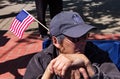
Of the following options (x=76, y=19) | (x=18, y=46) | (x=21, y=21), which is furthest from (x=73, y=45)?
(x=18, y=46)

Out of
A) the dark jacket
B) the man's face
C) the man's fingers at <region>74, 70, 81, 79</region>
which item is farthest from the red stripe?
the man's fingers at <region>74, 70, 81, 79</region>

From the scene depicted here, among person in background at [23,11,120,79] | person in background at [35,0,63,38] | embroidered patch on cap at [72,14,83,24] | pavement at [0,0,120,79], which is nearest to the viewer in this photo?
person in background at [23,11,120,79]

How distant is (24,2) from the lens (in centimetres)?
978

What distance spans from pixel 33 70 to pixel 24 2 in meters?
7.60

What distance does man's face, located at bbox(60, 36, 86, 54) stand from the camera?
2.03 meters

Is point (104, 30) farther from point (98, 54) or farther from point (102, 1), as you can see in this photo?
point (98, 54)

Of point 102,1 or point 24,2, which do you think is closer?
point 102,1

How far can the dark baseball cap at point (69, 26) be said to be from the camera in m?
2.08

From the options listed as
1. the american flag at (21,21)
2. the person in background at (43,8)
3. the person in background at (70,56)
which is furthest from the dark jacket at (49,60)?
the person in background at (43,8)

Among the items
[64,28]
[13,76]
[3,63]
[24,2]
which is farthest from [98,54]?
[24,2]

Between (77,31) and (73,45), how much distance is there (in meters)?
0.10

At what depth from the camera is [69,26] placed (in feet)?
7.02

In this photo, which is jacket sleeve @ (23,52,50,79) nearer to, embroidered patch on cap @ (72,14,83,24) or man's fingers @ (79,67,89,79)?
embroidered patch on cap @ (72,14,83,24)

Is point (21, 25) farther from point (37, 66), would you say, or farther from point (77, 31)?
point (77, 31)
